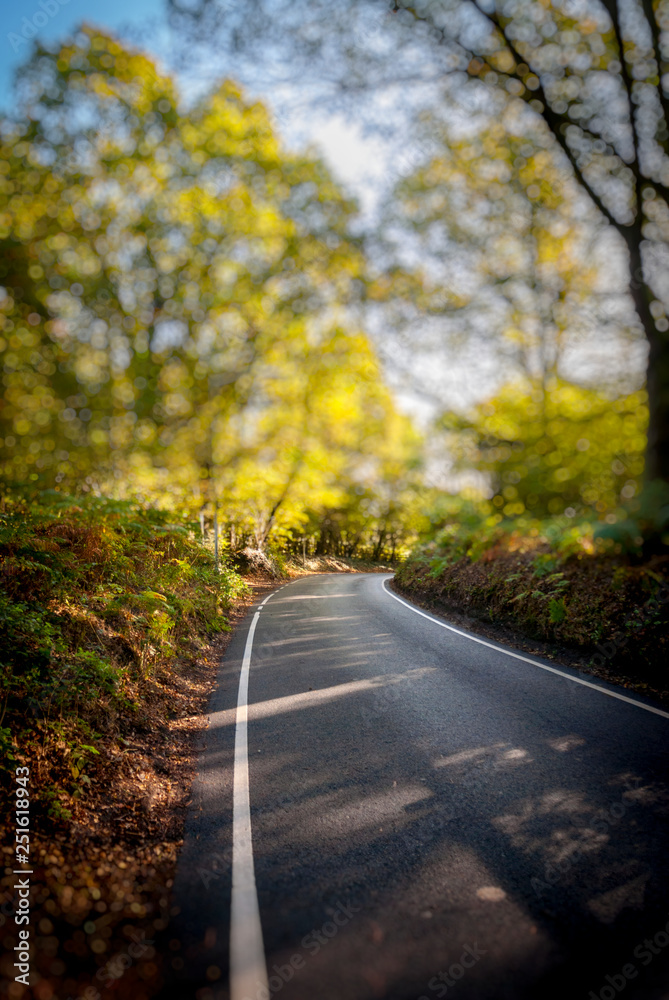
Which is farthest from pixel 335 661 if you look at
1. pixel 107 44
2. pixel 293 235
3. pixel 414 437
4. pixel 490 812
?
pixel 107 44

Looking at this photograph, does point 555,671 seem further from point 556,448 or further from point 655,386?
point 655,386

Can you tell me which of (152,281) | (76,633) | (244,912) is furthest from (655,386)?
(76,633)

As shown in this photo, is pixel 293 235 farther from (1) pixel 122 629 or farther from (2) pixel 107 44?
(1) pixel 122 629

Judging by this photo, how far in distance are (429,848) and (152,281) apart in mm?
5605

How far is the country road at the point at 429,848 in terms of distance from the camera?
6.95 feet

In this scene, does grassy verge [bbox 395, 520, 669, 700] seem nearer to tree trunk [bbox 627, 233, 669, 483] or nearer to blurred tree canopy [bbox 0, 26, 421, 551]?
tree trunk [bbox 627, 233, 669, 483]

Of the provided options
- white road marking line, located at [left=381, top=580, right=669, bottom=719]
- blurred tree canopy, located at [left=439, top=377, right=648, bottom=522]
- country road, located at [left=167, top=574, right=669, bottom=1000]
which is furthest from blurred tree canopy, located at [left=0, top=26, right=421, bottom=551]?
white road marking line, located at [left=381, top=580, right=669, bottom=719]

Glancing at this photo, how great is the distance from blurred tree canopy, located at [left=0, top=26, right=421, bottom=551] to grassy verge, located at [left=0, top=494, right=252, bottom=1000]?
1.51m

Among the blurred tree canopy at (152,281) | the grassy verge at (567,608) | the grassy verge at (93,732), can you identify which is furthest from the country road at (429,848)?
the blurred tree canopy at (152,281)

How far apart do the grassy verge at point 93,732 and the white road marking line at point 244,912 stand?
38cm

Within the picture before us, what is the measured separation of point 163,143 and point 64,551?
5483 millimetres

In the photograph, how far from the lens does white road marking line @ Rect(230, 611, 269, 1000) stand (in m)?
2.05

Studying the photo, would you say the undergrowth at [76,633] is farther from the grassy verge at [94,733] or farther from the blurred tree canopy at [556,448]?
the blurred tree canopy at [556,448]

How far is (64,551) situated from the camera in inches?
252
